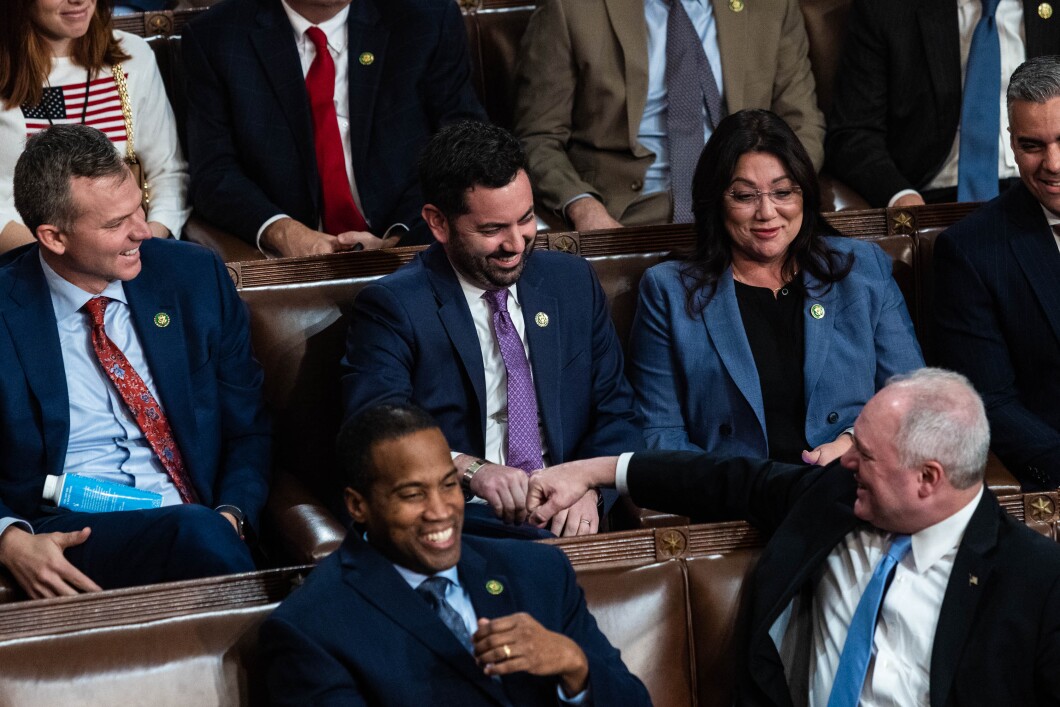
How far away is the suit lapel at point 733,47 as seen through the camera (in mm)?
3166

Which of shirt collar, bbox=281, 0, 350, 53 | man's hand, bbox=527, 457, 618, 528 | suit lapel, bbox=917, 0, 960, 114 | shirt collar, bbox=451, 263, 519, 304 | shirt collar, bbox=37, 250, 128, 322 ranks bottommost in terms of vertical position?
man's hand, bbox=527, 457, 618, 528

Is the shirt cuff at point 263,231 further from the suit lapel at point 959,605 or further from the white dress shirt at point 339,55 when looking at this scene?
the suit lapel at point 959,605

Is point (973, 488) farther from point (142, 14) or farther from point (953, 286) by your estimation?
point (142, 14)

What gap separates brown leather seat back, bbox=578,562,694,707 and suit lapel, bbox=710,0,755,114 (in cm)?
149

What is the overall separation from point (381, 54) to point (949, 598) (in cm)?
174

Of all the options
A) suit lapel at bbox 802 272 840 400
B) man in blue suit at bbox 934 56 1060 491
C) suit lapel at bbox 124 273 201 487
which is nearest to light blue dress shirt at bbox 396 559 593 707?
suit lapel at bbox 124 273 201 487

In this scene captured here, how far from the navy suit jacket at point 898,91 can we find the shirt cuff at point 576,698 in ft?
5.62

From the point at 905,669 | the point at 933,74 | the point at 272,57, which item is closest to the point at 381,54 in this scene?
the point at 272,57

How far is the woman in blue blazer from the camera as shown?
2.52 meters

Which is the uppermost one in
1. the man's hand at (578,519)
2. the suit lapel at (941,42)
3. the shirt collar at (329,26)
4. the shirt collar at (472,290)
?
the shirt collar at (329,26)

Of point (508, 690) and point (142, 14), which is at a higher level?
point (142, 14)

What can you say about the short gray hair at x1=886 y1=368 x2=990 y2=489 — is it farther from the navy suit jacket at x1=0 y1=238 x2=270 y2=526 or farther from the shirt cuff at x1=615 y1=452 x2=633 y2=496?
the navy suit jacket at x1=0 y1=238 x2=270 y2=526

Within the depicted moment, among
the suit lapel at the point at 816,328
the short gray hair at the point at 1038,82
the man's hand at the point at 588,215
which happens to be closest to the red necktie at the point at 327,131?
the man's hand at the point at 588,215

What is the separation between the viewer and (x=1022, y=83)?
2.59 metres
